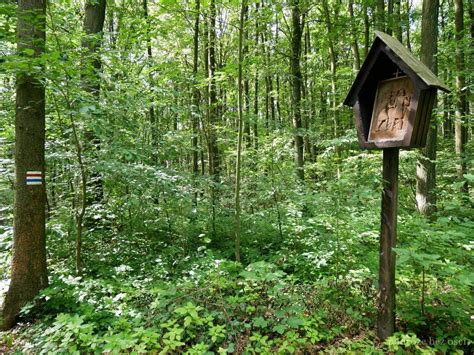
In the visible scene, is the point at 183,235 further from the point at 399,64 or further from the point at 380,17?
the point at 380,17

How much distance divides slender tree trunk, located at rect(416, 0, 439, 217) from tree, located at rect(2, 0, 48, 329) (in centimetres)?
664

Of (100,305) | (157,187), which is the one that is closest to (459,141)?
(157,187)

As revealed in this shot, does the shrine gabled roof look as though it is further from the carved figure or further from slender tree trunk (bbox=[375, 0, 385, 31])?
slender tree trunk (bbox=[375, 0, 385, 31])

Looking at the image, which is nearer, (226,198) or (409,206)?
(226,198)

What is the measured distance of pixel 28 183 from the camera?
161 inches

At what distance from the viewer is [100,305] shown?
3764 millimetres

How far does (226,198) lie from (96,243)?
287cm

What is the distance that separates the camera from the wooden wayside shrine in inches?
101

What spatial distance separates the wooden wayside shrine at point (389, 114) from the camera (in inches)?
101

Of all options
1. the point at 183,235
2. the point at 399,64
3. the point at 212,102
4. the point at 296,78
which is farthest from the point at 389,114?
the point at 212,102

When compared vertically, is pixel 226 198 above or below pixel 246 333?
above

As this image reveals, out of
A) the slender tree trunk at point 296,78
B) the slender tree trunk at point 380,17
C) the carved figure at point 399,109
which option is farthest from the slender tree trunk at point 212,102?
the slender tree trunk at point 380,17

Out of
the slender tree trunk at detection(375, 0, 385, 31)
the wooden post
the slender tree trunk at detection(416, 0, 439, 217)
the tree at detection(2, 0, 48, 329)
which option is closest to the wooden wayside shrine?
the wooden post

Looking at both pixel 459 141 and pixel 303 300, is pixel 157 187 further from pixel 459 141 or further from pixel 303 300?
pixel 459 141
